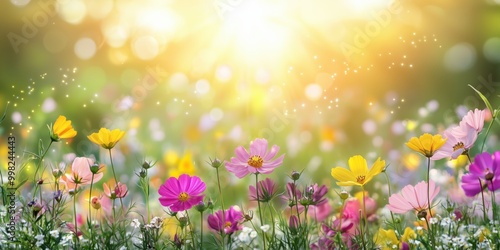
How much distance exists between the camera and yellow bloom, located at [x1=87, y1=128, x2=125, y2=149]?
1115 millimetres

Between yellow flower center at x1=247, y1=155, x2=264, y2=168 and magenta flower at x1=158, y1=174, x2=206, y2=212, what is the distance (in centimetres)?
9

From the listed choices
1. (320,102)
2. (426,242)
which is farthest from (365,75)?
(426,242)

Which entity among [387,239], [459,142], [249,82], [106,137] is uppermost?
[249,82]

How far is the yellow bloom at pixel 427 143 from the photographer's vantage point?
973 millimetres

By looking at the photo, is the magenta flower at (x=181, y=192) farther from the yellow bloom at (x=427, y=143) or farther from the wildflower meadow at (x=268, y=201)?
the yellow bloom at (x=427, y=143)

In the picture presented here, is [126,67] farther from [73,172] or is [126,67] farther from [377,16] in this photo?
[73,172]

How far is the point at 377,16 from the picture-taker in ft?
10.1

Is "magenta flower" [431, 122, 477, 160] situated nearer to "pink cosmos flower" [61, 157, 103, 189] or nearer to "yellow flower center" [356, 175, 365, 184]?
"yellow flower center" [356, 175, 365, 184]

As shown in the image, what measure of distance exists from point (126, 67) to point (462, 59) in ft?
6.58

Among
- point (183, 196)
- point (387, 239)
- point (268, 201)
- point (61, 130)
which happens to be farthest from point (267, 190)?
point (61, 130)

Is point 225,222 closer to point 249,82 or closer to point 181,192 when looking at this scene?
point 181,192

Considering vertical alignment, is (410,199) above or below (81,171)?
below

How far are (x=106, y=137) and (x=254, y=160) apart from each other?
26 centimetres

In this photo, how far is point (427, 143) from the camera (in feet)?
3.22
